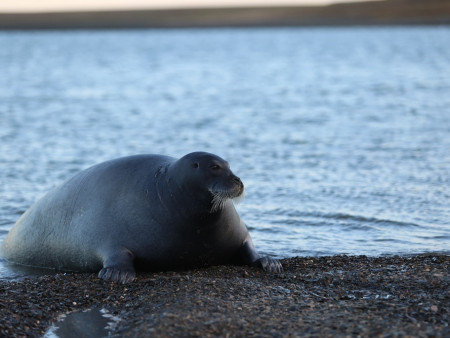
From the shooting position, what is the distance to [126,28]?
194m

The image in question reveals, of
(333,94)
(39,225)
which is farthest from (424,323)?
(333,94)

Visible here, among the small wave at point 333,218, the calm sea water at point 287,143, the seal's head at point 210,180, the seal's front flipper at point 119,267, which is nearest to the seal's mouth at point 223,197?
the seal's head at point 210,180

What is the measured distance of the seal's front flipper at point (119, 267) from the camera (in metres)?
7.88

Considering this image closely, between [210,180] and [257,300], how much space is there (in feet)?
4.66

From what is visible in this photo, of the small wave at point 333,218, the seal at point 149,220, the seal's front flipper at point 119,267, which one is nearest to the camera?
the seal's front flipper at point 119,267

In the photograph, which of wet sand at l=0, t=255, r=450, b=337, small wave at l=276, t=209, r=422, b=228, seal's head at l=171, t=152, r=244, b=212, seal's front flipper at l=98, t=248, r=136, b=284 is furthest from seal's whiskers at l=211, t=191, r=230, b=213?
small wave at l=276, t=209, r=422, b=228

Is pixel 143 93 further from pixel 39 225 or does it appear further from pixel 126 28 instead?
pixel 126 28

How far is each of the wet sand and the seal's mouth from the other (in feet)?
2.13

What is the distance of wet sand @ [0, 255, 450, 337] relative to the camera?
6.26m

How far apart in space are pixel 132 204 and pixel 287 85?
33.1 m

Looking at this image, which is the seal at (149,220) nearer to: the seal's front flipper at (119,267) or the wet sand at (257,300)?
the seal's front flipper at (119,267)

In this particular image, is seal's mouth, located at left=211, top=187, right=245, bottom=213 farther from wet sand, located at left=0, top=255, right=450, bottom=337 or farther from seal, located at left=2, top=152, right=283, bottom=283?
wet sand, located at left=0, top=255, right=450, bottom=337

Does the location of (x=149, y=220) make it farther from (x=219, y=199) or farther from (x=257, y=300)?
(x=257, y=300)

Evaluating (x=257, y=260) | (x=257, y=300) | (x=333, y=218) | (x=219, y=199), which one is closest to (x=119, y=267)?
(x=219, y=199)
